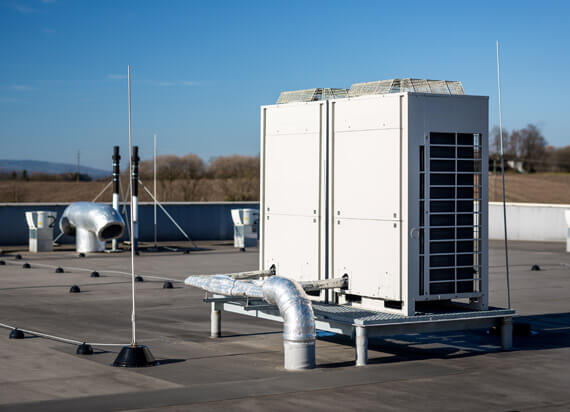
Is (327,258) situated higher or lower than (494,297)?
higher

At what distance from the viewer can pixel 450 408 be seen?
26.6 feet

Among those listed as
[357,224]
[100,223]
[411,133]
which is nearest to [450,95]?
[411,133]

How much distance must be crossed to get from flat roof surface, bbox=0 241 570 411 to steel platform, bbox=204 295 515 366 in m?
0.39

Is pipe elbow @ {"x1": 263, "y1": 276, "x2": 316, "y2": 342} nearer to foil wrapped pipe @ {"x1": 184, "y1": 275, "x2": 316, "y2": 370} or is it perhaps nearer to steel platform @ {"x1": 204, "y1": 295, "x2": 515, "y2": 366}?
foil wrapped pipe @ {"x1": 184, "y1": 275, "x2": 316, "y2": 370}

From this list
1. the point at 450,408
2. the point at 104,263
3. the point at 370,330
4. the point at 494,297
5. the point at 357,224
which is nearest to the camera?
the point at 450,408

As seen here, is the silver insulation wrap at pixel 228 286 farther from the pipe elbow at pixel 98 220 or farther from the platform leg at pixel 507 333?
the pipe elbow at pixel 98 220

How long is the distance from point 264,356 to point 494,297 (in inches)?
318

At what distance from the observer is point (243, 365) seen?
10297mm

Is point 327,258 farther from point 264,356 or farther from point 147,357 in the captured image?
point 147,357

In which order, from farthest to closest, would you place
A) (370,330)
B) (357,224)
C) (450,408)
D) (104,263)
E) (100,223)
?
(100,223) → (104,263) → (357,224) → (370,330) → (450,408)

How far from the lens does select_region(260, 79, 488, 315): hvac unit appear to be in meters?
10.2

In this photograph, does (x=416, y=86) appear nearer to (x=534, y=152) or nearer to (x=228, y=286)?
(x=228, y=286)

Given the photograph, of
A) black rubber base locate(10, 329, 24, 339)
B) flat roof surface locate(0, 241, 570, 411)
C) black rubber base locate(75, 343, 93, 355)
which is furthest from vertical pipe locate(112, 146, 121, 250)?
black rubber base locate(75, 343, 93, 355)

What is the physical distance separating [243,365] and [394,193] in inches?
111
